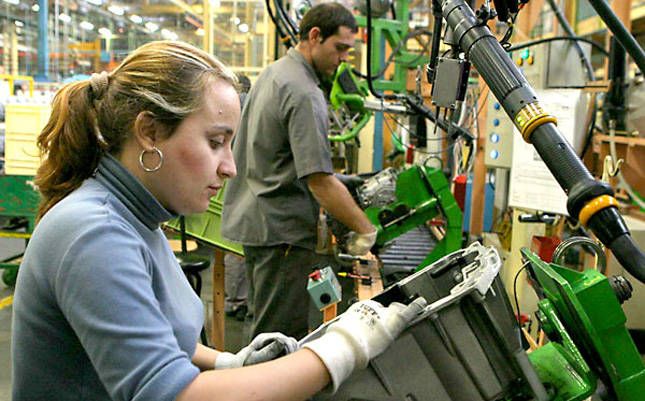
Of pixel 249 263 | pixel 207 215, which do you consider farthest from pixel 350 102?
pixel 249 263

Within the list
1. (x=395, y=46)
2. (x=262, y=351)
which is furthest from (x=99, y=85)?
(x=395, y=46)

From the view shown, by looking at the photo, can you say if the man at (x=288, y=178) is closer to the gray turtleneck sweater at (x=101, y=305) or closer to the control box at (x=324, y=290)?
the control box at (x=324, y=290)

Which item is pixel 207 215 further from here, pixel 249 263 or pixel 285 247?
pixel 285 247

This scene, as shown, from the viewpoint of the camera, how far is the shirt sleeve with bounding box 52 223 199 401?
743 mm

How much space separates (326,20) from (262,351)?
1.43 metres

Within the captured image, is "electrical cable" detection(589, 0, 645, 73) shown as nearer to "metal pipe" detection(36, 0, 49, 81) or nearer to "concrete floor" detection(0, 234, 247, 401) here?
"concrete floor" detection(0, 234, 247, 401)

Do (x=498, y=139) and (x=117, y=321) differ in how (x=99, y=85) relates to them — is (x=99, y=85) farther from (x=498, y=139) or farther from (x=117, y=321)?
(x=498, y=139)

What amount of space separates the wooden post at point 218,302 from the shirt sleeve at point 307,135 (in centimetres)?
89

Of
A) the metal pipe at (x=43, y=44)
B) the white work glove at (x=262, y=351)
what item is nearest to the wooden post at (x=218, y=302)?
the white work glove at (x=262, y=351)

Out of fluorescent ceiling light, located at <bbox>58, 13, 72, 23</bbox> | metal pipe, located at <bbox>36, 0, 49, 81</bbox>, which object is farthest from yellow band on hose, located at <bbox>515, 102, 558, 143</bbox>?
fluorescent ceiling light, located at <bbox>58, 13, 72, 23</bbox>

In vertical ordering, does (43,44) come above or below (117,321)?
above

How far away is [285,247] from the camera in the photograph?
7.07 feet

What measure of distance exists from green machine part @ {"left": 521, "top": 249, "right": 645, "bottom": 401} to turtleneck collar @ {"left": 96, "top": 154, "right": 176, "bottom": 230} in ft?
2.12

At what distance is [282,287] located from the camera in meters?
2.15
